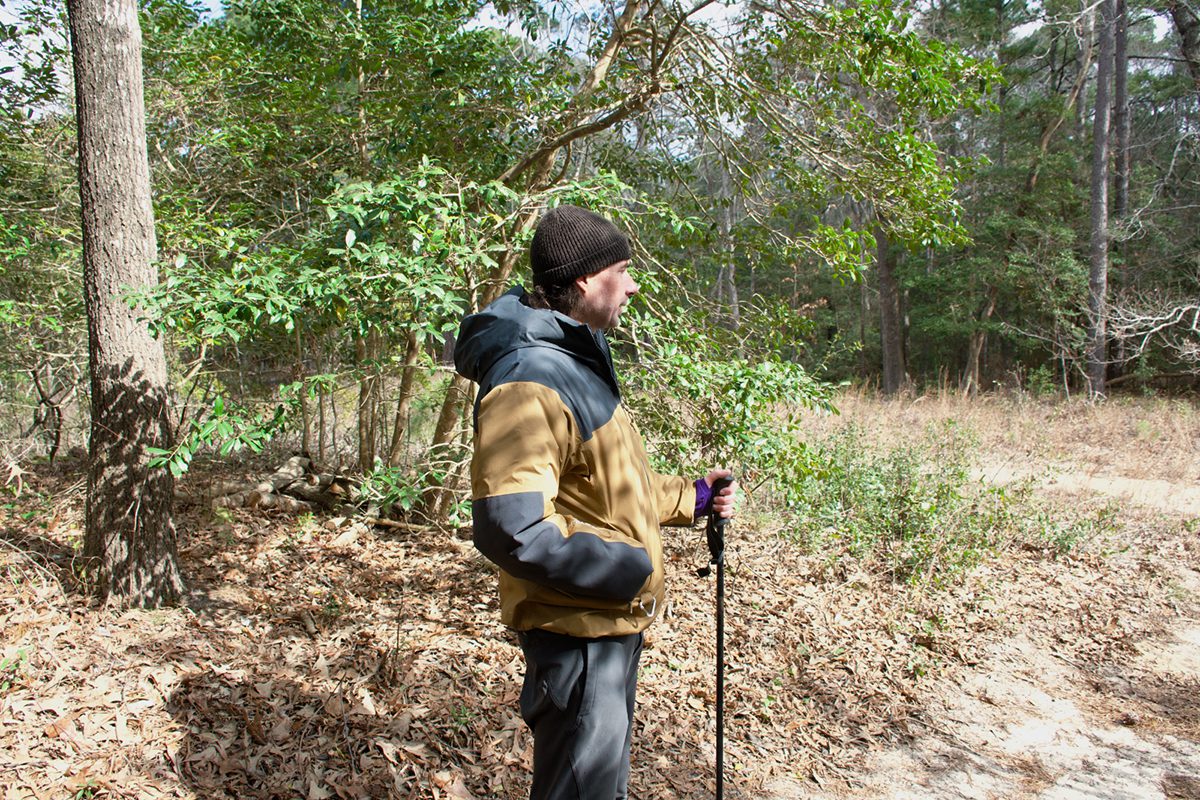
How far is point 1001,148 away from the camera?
Answer: 2214cm

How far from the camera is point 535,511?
1.58 m

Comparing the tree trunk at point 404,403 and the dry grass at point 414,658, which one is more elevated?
the tree trunk at point 404,403

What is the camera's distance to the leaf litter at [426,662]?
10.2ft

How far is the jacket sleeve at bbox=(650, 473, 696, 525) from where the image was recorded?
88.3 inches

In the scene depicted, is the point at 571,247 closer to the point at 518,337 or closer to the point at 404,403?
the point at 518,337

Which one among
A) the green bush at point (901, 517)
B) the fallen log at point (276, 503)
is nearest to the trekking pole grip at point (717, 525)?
the green bush at point (901, 517)

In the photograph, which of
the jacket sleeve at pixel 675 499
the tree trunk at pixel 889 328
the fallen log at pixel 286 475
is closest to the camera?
the jacket sleeve at pixel 675 499

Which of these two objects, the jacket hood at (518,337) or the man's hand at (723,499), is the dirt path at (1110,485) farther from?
the jacket hood at (518,337)

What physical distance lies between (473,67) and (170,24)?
3.15 meters

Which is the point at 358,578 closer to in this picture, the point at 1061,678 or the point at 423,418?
the point at 423,418

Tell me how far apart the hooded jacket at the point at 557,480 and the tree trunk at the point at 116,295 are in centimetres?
295

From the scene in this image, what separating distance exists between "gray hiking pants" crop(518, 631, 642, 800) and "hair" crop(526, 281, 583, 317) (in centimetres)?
83

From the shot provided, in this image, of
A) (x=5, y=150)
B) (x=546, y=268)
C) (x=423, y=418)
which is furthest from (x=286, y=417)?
(x=5, y=150)

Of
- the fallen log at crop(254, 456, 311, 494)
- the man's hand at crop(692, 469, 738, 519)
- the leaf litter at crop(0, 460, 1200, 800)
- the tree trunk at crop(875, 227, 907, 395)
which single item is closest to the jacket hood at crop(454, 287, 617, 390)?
the man's hand at crop(692, 469, 738, 519)
